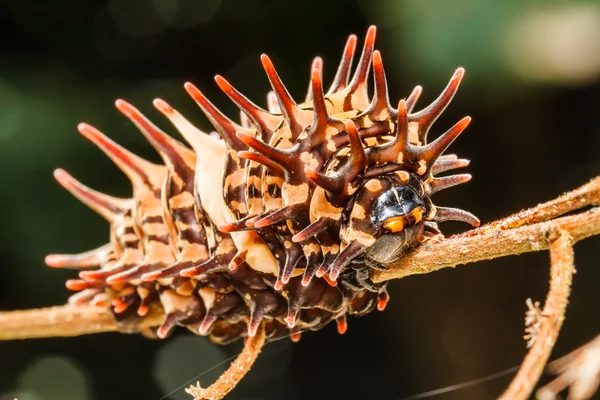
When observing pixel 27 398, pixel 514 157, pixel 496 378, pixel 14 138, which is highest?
pixel 14 138

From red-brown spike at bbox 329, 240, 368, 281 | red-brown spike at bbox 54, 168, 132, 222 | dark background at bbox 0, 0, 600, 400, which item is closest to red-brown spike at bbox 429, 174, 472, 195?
red-brown spike at bbox 329, 240, 368, 281

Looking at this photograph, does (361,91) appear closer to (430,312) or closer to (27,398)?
(430,312)

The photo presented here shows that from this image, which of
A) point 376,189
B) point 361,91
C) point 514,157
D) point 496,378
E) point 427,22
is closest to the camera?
point 376,189

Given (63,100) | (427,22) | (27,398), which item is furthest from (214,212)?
(27,398)

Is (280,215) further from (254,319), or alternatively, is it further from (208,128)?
(208,128)

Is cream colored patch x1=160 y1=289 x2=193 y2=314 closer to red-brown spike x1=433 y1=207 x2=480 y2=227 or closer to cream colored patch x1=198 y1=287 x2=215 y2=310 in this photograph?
cream colored patch x1=198 y1=287 x2=215 y2=310

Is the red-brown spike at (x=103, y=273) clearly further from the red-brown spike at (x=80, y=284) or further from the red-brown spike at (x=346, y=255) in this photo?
the red-brown spike at (x=346, y=255)
